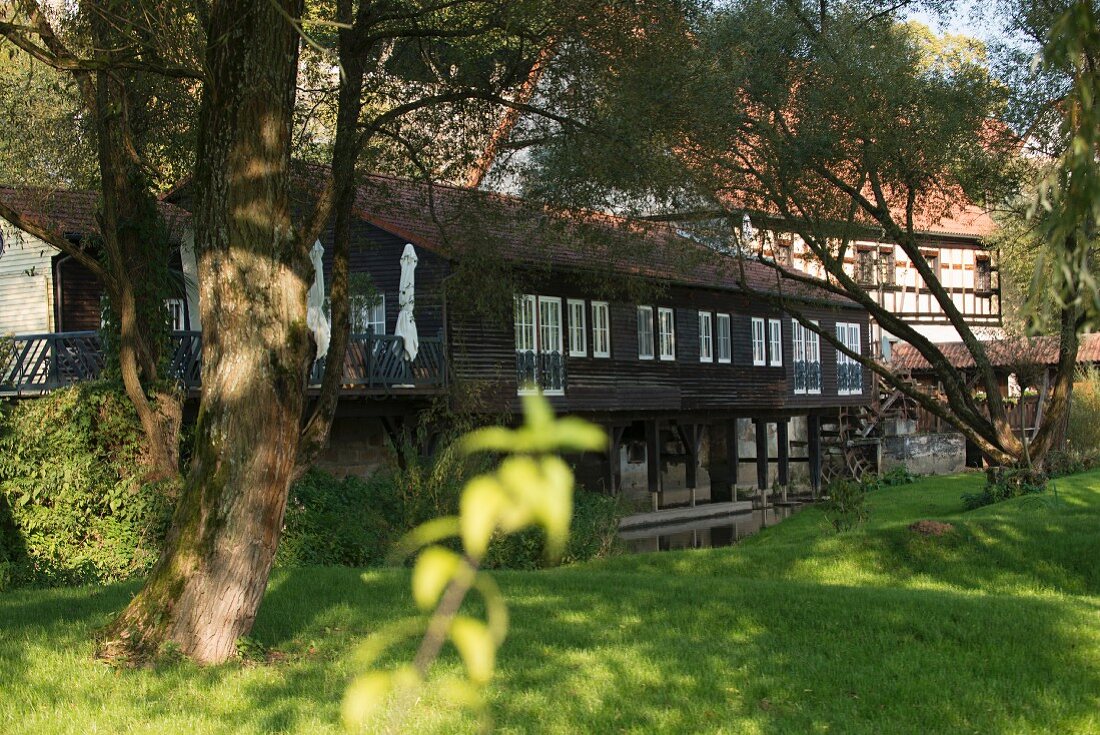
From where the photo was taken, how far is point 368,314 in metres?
22.5

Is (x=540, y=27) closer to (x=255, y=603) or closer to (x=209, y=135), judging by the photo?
(x=209, y=135)

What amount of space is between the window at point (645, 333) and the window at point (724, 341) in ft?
11.3

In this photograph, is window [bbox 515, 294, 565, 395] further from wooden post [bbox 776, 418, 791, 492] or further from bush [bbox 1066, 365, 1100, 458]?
bush [bbox 1066, 365, 1100, 458]

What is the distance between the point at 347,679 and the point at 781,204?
13084mm

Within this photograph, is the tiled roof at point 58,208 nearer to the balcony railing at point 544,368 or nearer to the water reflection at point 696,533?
the balcony railing at point 544,368

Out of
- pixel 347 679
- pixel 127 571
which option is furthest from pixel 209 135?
pixel 127 571

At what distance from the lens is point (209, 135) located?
8164mm

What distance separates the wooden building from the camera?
18.0 metres

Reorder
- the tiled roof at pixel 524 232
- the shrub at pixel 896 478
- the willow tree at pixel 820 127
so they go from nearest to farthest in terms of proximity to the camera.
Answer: the tiled roof at pixel 524 232 → the willow tree at pixel 820 127 → the shrub at pixel 896 478

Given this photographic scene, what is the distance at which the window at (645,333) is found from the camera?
90.7 feet

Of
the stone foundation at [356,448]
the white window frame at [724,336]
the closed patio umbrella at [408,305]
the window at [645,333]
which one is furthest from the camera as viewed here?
the white window frame at [724,336]

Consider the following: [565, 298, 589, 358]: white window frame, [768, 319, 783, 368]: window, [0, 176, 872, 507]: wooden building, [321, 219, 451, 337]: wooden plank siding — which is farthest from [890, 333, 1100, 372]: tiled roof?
[321, 219, 451, 337]: wooden plank siding

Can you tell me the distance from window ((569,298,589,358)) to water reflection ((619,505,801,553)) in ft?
12.8

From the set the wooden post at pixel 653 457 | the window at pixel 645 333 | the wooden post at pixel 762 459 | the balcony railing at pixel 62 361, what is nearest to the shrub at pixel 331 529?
the balcony railing at pixel 62 361
